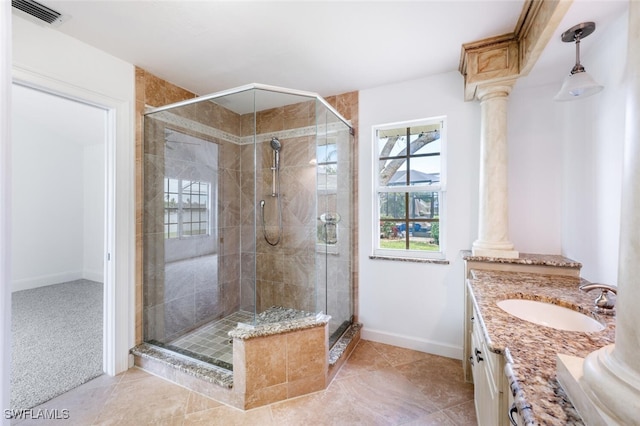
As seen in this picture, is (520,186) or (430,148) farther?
(430,148)

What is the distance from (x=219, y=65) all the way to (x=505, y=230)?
2713 mm

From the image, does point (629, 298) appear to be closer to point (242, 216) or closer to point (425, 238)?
point (425, 238)

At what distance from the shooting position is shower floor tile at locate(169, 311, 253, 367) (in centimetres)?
217

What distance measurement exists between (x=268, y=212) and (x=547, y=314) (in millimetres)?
2472

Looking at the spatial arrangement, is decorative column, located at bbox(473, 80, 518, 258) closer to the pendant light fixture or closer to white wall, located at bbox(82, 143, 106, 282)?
the pendant light fixture

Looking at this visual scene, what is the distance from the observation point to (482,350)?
1278mm

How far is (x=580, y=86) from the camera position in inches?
57.9

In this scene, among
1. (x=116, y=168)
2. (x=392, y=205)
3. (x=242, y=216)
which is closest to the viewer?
(x=116, y=168)

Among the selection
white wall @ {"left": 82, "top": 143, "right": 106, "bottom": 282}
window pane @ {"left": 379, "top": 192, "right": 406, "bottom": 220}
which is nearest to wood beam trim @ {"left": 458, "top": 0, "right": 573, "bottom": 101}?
window pane @ {"left": 379, "top": 192, "right": 406, "bottom": 220}

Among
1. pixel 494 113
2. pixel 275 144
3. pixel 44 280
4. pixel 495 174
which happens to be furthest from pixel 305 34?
pixel 44 280

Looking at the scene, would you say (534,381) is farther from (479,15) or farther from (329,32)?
(329,32)

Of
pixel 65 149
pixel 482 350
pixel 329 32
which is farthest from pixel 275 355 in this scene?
pixel 65 149

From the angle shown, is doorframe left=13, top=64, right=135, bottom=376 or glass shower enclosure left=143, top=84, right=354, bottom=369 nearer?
doorframe left=13, top=64, right=135, bottom=376

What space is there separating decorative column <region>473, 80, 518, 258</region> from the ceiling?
341 millimetres
